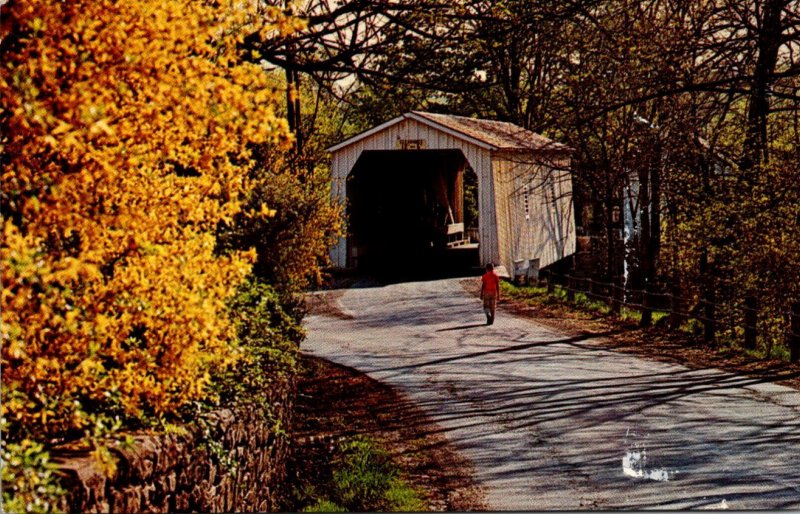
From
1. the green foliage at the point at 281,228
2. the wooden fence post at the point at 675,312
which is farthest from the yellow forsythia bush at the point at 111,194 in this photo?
the wooden fence post at the point at 675,312

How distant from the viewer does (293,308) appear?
13.9 metres

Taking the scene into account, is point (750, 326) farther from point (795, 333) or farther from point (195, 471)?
point (195, 471)

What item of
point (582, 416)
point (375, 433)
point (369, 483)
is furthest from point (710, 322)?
point (369, 483)

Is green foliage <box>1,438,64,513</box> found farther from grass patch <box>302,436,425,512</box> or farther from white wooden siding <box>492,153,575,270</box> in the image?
white wooden siding <box>492,153,575,270</box>

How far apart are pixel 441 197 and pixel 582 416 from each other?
23.1m

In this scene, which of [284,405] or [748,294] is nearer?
[284,405]

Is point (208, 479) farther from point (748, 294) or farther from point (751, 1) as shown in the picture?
point (748, 294)

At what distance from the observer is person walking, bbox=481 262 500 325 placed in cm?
2005

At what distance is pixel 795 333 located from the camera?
52.3 ft

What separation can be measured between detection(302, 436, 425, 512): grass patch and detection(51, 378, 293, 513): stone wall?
0.43 m

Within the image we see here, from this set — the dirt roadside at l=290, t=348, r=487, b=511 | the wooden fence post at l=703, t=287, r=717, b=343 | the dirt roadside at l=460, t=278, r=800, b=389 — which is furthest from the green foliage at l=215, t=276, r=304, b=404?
the wooden fence post at l=703, t=287, r=717, b=343

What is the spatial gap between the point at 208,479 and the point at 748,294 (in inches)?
554

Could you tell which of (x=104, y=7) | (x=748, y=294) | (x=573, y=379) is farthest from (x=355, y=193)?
(x=104, y=7)

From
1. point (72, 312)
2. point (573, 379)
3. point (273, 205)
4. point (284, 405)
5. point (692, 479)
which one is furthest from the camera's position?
point (573, 379)
